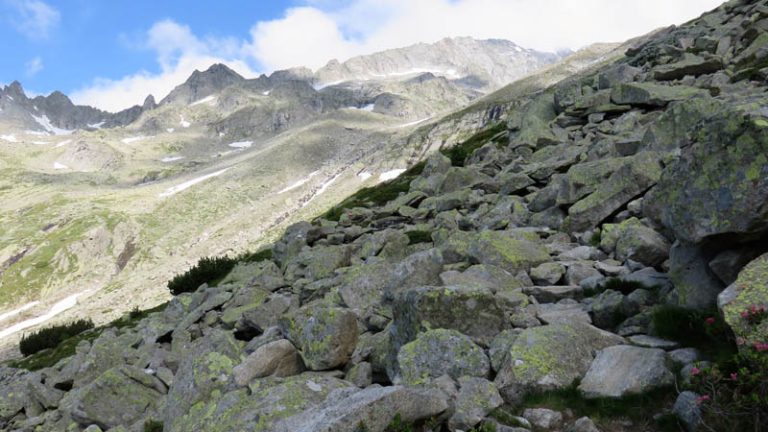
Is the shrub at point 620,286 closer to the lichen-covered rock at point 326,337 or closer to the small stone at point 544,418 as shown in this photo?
the small stone at point 544,418

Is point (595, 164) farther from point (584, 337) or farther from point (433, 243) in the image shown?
point (584, 337)

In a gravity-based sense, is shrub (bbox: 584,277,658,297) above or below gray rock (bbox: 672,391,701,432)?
above

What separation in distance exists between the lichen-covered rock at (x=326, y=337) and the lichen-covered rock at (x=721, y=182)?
6580 mm

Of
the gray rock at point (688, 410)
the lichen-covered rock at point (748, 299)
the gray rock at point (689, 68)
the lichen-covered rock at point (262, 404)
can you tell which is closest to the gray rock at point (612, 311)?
the lichen-covered rock at point (748, 299)

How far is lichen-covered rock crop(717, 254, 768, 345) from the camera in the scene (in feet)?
18.8

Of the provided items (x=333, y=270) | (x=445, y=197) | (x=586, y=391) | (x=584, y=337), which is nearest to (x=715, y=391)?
(x=586, y=391)

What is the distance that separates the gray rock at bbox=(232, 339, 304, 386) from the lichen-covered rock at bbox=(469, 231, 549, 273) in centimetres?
553

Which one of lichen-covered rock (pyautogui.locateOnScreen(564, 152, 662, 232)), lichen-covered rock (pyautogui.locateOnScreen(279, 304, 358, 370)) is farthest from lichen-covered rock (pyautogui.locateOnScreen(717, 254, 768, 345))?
lichen-covered rock (pyautogui.locateOnScreen(564, 152, 662, 232))

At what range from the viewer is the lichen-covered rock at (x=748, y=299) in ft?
18.8

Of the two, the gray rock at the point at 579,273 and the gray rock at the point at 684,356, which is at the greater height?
the gray rock at the point at 579,273

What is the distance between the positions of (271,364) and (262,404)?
230 cm

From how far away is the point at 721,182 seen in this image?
23.8 feet

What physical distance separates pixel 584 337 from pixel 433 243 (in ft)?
36.3

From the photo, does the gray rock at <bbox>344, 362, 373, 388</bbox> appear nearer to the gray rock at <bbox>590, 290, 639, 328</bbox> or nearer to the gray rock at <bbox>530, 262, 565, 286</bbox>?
the gray rock at <bbox>590, 290, 639, 328</bbox>
